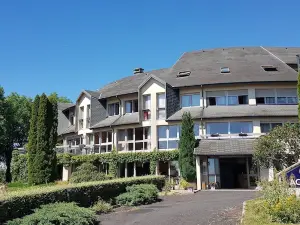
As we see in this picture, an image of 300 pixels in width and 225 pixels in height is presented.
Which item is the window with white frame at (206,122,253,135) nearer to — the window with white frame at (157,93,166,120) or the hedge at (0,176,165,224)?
the window with white frame at (157,93,166,120)

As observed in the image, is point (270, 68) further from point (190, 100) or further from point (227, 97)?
point (190, 100)

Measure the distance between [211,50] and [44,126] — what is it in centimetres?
2047

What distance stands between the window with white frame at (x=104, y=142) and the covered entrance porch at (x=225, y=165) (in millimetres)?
10655

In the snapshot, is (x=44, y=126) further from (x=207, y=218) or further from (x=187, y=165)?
(x=207, y=218)

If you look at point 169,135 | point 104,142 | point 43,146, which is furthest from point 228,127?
point 43,146

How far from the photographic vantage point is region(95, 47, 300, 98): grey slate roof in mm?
30234

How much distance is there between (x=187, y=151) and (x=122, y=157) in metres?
7.37

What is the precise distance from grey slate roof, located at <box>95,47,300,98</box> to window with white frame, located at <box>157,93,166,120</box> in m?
1.50

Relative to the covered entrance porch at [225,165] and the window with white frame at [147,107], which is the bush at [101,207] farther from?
the window with white frame at [147,107]

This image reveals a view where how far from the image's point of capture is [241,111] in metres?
28.8

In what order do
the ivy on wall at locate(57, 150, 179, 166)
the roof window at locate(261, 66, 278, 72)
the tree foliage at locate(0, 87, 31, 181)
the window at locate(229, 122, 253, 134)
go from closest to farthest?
the window at locate(229, 122, 253, 134) < the ivy on wall at locate(57, 150, 179, 166) < the roof window at locate(261, 66, 278, 72) < the tree foliage at locate(0, 87, 31, 181)

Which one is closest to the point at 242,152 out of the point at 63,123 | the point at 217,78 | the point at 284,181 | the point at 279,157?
the point at 279,157

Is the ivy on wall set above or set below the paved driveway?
above

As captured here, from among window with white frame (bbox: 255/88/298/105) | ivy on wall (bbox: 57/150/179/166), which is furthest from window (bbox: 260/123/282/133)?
ivy on wall (bbox: 57/150/179/166)
